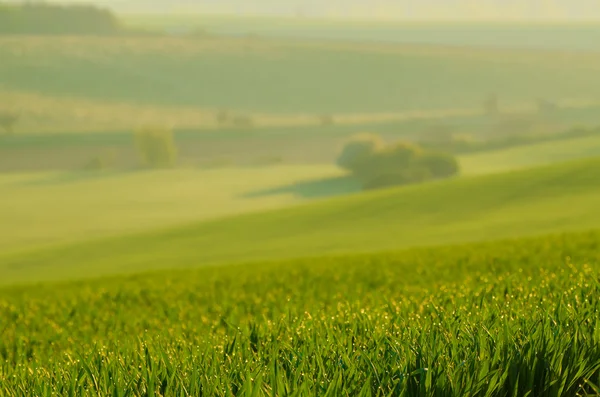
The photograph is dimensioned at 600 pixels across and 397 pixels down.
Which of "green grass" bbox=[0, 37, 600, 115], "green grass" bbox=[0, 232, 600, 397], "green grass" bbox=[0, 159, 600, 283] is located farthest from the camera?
"green grass" bbox=[0, 37, 600, 115]

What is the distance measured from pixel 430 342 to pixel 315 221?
134ft

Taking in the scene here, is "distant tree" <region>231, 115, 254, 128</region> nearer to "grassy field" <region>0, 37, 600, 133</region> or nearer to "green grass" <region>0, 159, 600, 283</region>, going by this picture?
"grassy field" <region>0, 37, 600, 133</region>

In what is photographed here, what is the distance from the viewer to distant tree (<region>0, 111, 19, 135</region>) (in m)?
92.2

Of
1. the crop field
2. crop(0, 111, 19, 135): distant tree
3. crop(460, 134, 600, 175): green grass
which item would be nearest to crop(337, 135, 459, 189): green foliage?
the crop field

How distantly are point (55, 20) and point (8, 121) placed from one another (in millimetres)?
38196

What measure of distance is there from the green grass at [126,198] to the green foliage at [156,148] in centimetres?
434

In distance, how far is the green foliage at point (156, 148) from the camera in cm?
8912

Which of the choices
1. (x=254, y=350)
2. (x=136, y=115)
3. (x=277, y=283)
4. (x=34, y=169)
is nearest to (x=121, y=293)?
(x=277, y=283)

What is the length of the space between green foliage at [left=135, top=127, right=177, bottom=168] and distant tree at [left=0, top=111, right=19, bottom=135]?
1259 cm

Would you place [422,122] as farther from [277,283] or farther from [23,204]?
[277,283]

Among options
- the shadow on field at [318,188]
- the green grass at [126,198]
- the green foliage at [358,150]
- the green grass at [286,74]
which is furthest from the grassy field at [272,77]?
the shadow on field at [318,188]

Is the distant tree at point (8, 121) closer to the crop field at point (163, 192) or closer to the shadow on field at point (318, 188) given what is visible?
the crop field at point (163, 192)

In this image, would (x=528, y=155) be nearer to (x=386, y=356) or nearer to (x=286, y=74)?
(x=286, y=74)

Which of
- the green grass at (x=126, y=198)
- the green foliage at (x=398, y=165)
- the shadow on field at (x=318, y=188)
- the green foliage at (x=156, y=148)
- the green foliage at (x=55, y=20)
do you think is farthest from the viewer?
the green foliage at (x=55, y=20)
